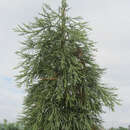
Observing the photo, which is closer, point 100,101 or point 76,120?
point 76,120

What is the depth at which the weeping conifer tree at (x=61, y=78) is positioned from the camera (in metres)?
7.43

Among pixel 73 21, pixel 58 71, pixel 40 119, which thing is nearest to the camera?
pixel 40 119

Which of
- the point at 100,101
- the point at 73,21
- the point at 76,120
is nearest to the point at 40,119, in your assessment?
the point at 76,120

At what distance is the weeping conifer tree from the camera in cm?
743

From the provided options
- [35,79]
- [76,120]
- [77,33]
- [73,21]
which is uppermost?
[73,21]

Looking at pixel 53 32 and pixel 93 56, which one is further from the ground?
pixel 53 32

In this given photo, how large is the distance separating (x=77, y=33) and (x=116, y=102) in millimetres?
2965

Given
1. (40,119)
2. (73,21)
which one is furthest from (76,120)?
(73,21)

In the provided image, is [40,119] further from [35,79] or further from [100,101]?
[100,101]

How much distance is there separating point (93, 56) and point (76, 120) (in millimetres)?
2503

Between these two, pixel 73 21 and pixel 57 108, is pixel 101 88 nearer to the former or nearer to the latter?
pixel 57 108

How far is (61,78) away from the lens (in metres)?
7.55

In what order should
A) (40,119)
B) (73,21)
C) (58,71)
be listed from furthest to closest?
(73,21) → (58,71) → (40,119)

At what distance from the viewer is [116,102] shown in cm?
828
